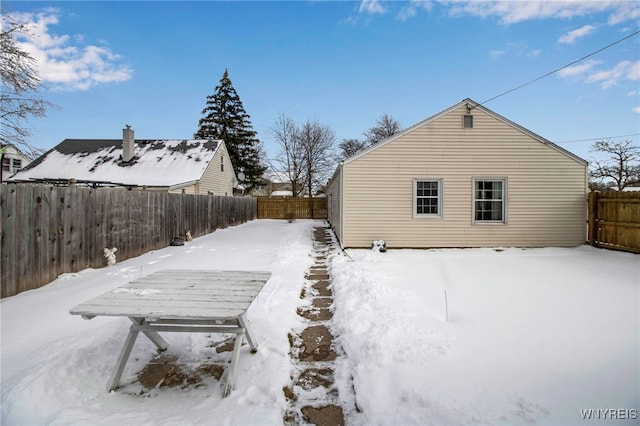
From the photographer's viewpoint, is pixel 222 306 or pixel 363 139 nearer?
pixel 222 306

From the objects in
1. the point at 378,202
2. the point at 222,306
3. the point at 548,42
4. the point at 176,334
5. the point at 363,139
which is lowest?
the point at 176,334

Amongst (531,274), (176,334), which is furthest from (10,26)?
(531,274)

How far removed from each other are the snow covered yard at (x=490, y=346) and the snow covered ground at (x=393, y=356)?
0.6 inches

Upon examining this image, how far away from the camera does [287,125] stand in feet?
103

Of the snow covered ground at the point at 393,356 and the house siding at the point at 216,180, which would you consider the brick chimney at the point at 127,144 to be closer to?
the house siding at the point at 216,180

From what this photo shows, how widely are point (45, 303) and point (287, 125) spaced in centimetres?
2883

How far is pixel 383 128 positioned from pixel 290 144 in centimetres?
1074

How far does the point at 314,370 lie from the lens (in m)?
2.92

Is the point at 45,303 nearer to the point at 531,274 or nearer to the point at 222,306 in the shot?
the point at 222,306

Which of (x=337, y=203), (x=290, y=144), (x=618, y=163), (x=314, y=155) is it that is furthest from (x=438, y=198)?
(x=290, y=144)

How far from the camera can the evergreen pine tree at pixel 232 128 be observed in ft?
100

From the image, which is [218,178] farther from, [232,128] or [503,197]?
[503,197]

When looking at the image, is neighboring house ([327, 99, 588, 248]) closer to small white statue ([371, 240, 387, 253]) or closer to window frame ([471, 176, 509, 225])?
window frame ([471, 176, 509, 225])

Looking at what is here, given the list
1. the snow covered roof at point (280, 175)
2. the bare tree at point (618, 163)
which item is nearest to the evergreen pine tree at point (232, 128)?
the snow covered roof at point (280, 175)
